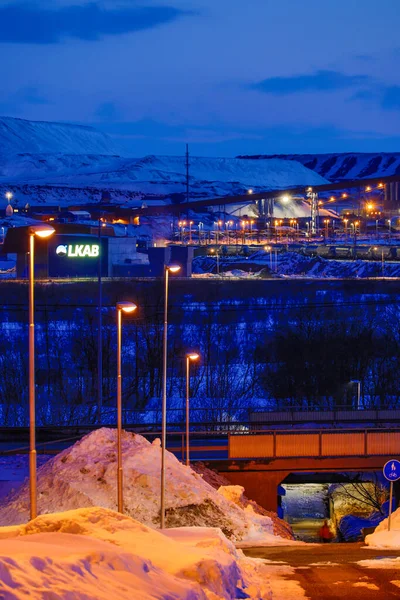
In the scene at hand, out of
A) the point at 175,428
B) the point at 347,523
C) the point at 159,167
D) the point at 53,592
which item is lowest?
the point at 347,523

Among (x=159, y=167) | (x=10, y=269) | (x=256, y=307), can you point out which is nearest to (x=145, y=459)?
(x=256, y=307)

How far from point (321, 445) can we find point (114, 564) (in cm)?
1605

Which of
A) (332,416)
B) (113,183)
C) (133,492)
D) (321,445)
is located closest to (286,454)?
(321,445)

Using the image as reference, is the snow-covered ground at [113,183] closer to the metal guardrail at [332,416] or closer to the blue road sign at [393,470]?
the metal guardrail at [332,416]

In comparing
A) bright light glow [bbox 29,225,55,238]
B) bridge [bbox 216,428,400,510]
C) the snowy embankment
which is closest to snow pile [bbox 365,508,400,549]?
bridge [bbox 216,428,400,510]

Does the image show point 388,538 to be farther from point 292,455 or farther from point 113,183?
point 113,183

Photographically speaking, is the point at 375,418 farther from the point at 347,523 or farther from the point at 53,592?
the point at 53,592

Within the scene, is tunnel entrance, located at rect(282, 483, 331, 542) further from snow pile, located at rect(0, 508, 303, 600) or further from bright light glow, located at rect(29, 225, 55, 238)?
bright light glow, located at rect(29, 225, 55, 238)

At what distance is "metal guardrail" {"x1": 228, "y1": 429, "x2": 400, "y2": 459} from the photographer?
893 inches

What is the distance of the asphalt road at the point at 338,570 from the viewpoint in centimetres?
955

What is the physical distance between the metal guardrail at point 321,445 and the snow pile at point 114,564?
37.9 feet

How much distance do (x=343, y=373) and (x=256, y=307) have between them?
8501 mm

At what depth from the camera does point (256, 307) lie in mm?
46281

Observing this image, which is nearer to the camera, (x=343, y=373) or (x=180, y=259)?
(x=343, y=373)
